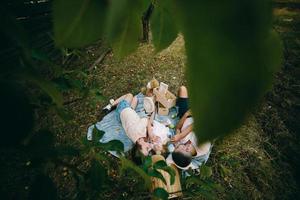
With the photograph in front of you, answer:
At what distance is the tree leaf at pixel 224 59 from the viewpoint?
3.9 inches

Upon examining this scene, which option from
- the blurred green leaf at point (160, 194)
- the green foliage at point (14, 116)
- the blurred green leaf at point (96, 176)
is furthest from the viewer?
the blurred green leaf at point (160, 194)

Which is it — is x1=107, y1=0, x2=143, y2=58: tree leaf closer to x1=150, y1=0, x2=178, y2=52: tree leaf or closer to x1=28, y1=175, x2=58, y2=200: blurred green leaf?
x1=150, y1=0, x2=178, y2=52: tree leaf

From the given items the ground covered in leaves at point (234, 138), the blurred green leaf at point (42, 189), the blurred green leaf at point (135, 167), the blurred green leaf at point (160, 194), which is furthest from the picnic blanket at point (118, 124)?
the blurred green leaf at point (42, 189)

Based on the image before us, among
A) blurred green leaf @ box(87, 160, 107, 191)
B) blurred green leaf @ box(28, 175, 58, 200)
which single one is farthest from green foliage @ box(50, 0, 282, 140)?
blurred green leaf @ box(87, 160, 107, 191)

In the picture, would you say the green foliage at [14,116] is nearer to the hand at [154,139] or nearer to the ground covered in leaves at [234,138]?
the ground covered in leaves at [234,138]

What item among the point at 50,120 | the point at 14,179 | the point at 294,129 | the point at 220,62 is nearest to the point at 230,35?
the point at 220,62

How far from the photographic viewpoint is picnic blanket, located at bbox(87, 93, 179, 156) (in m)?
3.63

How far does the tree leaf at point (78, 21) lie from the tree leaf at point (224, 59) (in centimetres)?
9

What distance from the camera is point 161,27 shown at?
279mm

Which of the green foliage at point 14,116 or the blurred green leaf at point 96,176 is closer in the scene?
the green foliage at point 14,116

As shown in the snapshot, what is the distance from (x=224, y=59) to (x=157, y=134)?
349cm

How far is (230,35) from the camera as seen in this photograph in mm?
101

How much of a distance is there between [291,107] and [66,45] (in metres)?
4.14

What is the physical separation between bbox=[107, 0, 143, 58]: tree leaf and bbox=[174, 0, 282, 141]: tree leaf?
0.05 meters
